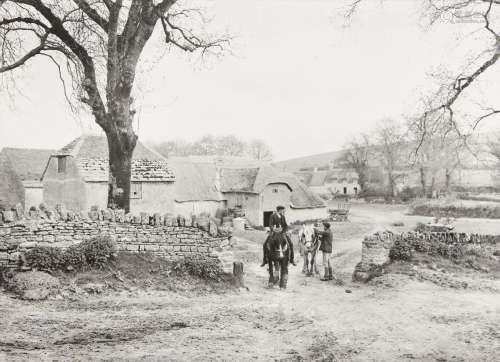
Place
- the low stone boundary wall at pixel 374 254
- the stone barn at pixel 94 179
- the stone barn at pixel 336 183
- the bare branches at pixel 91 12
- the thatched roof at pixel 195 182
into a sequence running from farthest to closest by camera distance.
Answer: the stone barn at pixel 336 183 → the thatched roof at pixel 195 182 → the stone barn at pixel 94 179 → the low stone boundary wall at pixel 374 254 → the bare branches at pixel 91 12

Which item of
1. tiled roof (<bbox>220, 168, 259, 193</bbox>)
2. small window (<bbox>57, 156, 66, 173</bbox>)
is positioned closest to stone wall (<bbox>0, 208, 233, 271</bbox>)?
small window (<bbox>57, 156, 66, 173</bbox>)

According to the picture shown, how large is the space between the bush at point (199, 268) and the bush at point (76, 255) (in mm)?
1703

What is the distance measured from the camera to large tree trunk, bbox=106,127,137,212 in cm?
1220

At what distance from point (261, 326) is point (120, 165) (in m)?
6.53

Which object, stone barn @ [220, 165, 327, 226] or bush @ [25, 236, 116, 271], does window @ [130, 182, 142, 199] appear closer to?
stone barn @ [220, 165, 327, 226]

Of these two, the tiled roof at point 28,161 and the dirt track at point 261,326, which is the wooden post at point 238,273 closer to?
the dirt track at point 261,326

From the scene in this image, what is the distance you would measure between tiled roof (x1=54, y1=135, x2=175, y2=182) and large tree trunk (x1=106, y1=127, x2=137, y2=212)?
1840 centimetres

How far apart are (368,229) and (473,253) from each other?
67.4ft

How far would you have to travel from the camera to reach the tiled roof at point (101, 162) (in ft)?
98.2

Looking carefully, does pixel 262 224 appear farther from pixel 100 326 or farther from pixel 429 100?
pixel 100 326

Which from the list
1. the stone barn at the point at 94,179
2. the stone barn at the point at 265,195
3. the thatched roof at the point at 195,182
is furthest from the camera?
the stone barn at the point at 265,195

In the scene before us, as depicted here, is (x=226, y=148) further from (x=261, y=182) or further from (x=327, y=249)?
(x=327, y=249)

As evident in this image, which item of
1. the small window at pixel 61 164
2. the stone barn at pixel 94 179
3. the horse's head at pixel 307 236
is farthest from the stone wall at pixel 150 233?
the small window at pixel 61 164

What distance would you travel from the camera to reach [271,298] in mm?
10617
